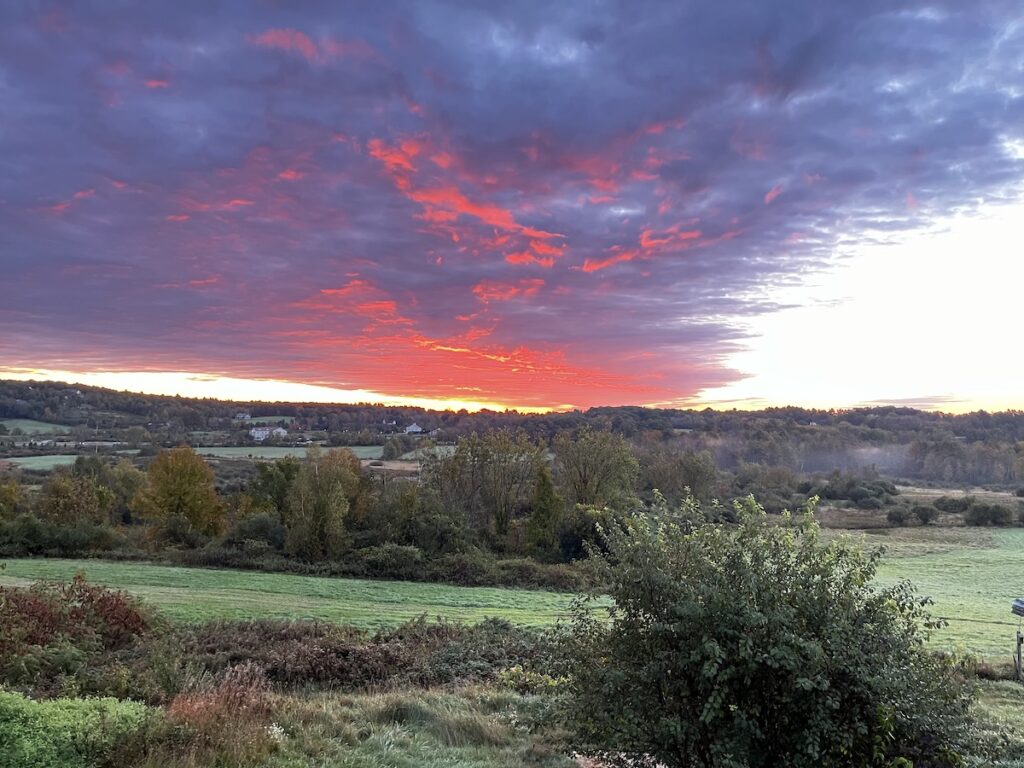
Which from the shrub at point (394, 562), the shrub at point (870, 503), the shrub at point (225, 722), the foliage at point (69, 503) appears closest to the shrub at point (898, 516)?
the shrub at point (870, 503)

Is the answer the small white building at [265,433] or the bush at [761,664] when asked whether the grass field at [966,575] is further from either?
the small white building at [265,433]

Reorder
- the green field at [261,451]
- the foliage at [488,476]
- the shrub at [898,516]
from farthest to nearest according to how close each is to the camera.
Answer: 1. the green field at [261,451]
2. the shrub at [898,516]
3. the foliage at [488,476]

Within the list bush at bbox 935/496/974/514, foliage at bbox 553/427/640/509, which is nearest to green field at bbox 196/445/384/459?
foliage at bbox 553/427/640/509

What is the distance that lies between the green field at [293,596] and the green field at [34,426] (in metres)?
78.7

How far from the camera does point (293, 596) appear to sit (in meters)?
28.9

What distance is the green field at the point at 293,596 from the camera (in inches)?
902

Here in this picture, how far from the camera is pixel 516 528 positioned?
156 feet

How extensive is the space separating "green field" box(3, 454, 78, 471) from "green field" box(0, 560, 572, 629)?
4820 cm

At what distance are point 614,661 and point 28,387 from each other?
130 meters

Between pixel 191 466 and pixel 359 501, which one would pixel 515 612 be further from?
pixel 191 466

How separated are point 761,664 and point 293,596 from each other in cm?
2673

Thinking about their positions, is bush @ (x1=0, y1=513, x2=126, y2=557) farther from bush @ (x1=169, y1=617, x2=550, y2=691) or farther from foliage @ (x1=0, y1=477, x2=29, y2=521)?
bush @ (x1=169, y1=617, x2=550, y2=691)

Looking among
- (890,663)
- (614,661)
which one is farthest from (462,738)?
(890,663)

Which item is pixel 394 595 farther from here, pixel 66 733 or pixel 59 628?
pixel 66 733
